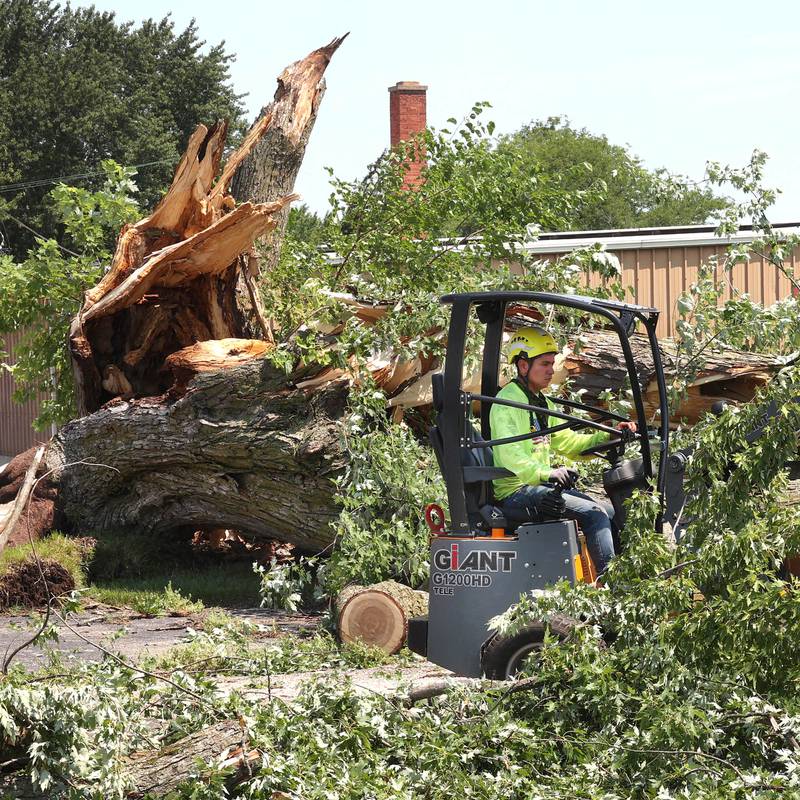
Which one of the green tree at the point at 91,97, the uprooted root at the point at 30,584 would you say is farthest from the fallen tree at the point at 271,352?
the green tree at the point at 91,97

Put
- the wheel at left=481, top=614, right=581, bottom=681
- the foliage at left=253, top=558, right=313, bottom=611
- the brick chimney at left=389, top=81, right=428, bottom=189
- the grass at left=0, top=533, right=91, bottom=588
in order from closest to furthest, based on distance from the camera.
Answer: the wheel at left=481, top=614, right=581, bottom=681
the foliage at left=253, top=558, right=313, bottom=611
the grass at left=0, top=533, right=91, bottom=588
the brick chimney at left=389, top=81, right=428, bottom=189

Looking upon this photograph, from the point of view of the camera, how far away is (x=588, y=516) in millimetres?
5773

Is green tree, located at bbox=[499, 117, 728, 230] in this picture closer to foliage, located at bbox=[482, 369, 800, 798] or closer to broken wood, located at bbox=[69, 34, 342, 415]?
broken wood, located at bbox=[69, 34, 342, 415]

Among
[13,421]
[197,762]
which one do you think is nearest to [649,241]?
[197,762]

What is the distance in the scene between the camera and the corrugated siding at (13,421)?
22094mm

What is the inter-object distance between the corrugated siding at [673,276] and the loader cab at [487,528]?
8.50 m

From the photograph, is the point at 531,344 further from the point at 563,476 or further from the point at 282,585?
the point at 282,585

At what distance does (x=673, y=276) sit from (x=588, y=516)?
352 inches

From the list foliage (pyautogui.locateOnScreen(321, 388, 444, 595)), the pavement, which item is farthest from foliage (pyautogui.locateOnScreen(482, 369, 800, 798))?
the pavement

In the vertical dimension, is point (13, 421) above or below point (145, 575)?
above

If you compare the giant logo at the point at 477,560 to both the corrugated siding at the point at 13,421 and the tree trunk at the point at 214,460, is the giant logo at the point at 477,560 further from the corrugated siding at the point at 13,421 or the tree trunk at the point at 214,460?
the corrugated siding at the point at 13,421

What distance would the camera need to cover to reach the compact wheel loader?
557 cm

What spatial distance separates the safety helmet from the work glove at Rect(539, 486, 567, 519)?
2.37 ft

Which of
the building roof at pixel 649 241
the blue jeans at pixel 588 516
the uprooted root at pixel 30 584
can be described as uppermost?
the building roof at pixel 649 241
